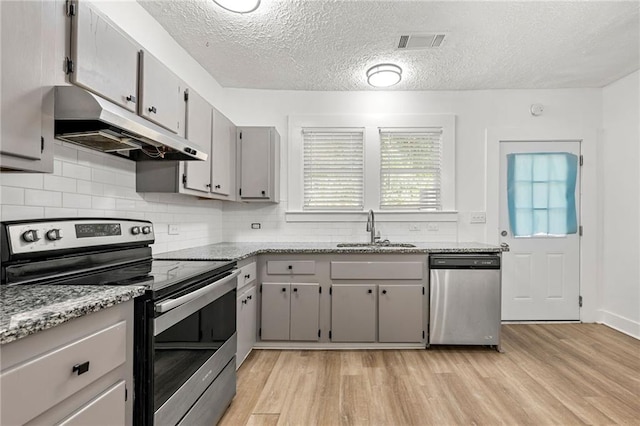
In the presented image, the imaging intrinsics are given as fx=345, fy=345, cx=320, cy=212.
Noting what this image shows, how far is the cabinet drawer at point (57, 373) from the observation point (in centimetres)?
78

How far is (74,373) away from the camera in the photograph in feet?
3.12

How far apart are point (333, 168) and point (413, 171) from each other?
35.7 inches

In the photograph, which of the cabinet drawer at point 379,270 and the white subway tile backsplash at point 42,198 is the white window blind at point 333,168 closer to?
the cabinet drawer at point 379,270

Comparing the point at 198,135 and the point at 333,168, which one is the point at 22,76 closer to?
the point at 198,135

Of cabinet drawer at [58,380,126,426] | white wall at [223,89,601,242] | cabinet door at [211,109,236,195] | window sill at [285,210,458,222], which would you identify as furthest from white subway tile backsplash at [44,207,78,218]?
window sill at [285,210,458,222]

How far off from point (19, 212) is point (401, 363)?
2.67 metres

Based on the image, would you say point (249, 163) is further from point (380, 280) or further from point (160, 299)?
point (160, 299)

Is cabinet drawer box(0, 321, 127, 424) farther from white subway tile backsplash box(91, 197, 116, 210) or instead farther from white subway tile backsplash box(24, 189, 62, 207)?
white subway tile backsplash box(91, 197, 116, 210)

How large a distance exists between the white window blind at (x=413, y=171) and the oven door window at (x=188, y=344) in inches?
94.6

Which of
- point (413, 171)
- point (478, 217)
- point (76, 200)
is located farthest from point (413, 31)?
point (76, 200)

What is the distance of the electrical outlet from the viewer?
387cm

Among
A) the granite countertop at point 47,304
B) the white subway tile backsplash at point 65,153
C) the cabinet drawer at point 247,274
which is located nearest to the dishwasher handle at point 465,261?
the cabinet drawer at point 247,274

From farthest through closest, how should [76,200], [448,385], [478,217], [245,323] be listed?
[478,217]
[245,323]
[448,385]
[76,200]

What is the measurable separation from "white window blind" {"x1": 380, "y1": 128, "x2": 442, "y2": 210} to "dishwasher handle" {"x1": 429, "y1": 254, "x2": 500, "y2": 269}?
0.95 m
